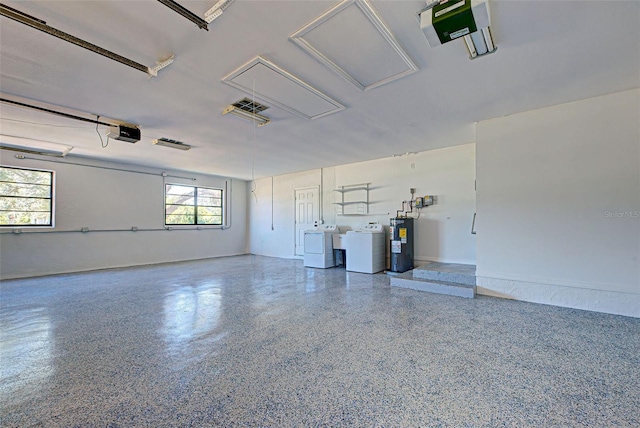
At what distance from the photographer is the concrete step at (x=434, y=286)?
395 cm

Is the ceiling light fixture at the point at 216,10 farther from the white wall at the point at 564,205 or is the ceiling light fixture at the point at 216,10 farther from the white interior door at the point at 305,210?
the white interior door at the point at 305,210

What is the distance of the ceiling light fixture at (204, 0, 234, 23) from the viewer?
179 centimetres

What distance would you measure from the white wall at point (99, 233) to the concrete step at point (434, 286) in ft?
20.9

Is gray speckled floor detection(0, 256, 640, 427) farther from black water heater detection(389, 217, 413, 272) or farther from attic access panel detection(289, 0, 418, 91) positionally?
attic access panel detection(289, 0, 418, 91)

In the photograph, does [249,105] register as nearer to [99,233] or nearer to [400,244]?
[400,244]

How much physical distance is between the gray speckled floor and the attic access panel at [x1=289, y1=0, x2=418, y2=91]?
259cm

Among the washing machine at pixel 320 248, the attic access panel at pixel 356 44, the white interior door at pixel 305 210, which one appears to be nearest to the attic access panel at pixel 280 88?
the attic access panel at pixel 356 44

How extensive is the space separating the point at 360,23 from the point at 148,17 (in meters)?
1.52

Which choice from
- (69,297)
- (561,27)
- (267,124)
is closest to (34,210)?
(69,297)

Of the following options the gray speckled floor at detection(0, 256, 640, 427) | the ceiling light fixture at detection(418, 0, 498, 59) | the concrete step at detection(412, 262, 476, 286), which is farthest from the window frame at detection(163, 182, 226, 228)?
the ceiling light fixture at detection(418, 0, 498, 59)

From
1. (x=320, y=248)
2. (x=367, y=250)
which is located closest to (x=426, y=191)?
(x=367, y=250)

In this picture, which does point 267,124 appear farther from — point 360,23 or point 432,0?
point 432,0

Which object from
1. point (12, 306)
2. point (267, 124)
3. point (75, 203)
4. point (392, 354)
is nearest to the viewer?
point (392, 354)

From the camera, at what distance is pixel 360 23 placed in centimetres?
201
